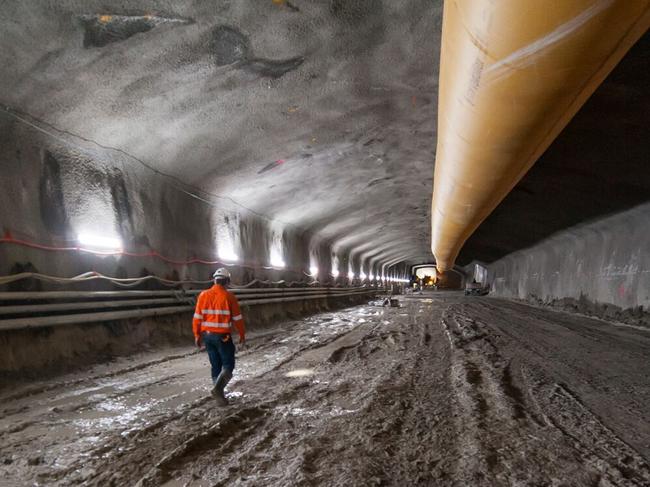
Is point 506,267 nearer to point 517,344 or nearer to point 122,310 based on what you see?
point 517,344

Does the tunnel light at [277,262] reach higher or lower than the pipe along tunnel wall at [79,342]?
Result: higher

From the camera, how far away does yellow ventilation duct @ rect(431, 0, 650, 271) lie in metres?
2.97

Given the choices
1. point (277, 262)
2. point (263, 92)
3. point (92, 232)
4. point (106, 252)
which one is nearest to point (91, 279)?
point (106, 252)

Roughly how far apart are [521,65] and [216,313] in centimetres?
363

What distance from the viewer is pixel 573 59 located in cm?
339

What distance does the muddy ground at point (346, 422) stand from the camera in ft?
9.48

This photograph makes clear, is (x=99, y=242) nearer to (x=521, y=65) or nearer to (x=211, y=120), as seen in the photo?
(x=211, y=120)

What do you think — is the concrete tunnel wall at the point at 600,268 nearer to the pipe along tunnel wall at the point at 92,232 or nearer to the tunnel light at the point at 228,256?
the tunnel light at the point at 228,256

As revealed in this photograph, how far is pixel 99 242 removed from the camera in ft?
22.3

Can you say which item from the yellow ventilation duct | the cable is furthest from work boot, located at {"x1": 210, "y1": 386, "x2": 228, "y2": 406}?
the yellow ventilation duct

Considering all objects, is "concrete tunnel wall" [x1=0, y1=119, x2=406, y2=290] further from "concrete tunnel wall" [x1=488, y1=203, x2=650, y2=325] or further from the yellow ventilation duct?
"concrete tunnel wall" [x1=488, y1=203, x2=650, y2=325]

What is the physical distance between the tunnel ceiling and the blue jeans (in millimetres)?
3299

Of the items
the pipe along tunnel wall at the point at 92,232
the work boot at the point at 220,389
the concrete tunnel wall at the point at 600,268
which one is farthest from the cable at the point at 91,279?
the concrete tunnel wall at the point at 600,268

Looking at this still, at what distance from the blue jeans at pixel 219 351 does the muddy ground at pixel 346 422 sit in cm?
35
